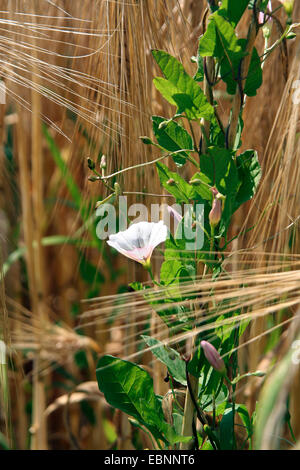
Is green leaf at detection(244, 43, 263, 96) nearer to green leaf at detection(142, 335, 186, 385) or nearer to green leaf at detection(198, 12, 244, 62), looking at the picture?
green leaf at detection(198, 12, 244, 62)


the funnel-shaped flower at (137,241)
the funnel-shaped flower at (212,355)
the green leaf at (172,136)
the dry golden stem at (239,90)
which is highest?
the dry golden stem at (239,90)

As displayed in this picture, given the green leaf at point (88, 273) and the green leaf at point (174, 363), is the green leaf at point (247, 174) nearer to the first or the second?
the green leaf at point (174, 363)

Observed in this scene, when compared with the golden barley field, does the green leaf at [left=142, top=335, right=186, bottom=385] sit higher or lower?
lower

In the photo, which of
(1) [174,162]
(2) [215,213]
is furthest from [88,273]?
(2) [215,213]

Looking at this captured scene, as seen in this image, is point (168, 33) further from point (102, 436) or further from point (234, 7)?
point (102, 436)

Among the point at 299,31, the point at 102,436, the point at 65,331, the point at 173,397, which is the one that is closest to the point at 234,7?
the point at 299,31

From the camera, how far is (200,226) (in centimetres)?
45

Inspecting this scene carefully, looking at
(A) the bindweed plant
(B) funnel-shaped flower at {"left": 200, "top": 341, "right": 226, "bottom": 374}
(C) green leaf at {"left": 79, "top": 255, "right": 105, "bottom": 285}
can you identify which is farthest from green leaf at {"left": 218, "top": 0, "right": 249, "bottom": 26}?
(C) green leaf at {"left": 79, "top": 255, "right": 105, "bottom": 285}

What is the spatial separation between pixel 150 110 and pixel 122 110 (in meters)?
0.03

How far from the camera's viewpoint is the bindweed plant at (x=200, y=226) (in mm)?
439

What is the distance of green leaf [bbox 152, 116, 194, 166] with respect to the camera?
463mm

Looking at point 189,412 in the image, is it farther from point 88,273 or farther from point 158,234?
point 88,273

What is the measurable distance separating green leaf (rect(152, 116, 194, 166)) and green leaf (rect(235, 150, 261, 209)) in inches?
1.8

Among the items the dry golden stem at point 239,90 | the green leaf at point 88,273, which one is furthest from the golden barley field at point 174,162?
the green leaf at point 88,273
